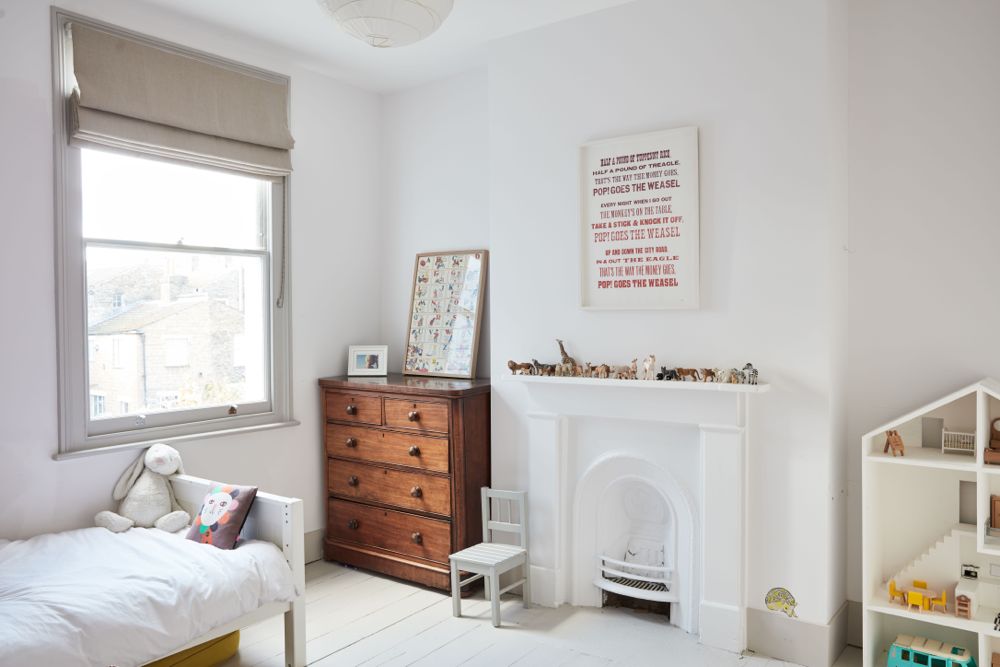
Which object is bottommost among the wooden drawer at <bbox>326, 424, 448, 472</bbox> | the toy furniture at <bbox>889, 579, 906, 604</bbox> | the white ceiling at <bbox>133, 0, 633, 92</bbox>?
the toy furniture at <bbox>889, 579, 906, 604</bbox>

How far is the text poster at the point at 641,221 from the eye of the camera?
291 centimetres

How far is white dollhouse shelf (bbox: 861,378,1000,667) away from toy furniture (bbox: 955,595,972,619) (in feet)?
0.07

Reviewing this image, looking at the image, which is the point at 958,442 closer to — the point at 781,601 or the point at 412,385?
the point at 781,601

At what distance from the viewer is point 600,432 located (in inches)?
126

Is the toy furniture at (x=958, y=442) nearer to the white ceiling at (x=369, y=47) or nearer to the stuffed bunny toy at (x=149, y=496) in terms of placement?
the white ceiling at (x=369, y=47)

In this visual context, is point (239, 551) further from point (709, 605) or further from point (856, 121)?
point (856, 121)

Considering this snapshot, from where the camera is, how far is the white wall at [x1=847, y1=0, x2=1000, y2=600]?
2598mm

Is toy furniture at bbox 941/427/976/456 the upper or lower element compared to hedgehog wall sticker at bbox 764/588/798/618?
upper

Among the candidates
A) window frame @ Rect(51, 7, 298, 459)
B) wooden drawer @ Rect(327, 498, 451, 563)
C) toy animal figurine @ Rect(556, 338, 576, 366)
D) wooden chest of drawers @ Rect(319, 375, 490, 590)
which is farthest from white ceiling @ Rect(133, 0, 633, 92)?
wooden drawer @ Rect(327, 498, 451, 563)

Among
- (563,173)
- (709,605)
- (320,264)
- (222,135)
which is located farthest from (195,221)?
(709,605)

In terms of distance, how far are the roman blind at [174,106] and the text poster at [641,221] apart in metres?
1.65

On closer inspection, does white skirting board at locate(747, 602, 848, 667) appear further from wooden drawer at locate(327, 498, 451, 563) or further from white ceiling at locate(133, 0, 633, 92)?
white ceiling at locate(133, 0, 633, 92)

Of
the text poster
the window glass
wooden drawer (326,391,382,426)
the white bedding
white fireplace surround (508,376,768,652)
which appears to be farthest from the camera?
wooden drawer (326,391,382,426)

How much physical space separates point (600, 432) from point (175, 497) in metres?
1.88
